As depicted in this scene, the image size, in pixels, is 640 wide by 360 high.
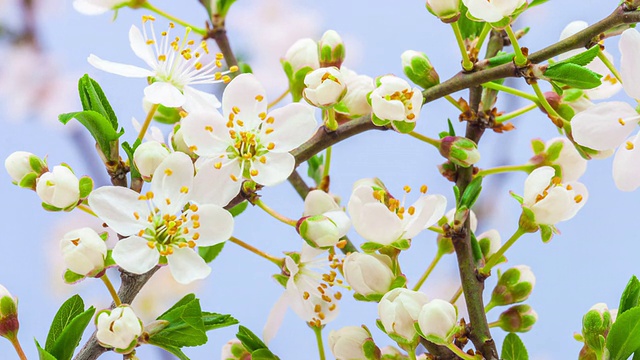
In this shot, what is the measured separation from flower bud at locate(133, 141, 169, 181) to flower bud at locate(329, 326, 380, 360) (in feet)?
0.61

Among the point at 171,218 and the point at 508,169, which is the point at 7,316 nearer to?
the point at 171,218

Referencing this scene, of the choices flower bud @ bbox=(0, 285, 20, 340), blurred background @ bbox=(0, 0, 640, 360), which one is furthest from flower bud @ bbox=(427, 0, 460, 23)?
blurred background @ bbox=(0, 0, 640, 360)

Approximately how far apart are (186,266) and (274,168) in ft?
0.29

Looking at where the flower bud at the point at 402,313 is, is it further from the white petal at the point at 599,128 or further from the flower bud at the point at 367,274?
the white petal at the point at 599,128

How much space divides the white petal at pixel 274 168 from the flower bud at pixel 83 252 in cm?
11

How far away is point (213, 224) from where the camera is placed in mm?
553

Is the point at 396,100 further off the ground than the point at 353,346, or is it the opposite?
the point at 396,100

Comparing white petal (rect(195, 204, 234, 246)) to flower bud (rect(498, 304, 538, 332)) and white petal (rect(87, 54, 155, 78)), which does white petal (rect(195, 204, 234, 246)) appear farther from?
flower bud (rect(498, 304, 538, 332))

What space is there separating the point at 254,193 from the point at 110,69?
0.13 m

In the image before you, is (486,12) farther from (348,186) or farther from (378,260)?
(348,186)

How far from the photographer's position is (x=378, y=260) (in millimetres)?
581

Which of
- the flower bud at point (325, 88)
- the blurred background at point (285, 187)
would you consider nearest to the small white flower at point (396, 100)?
the flower bud at point (325, 88)

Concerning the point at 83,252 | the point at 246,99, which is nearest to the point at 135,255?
the point at 83,252

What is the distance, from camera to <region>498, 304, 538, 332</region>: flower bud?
0.65 m
